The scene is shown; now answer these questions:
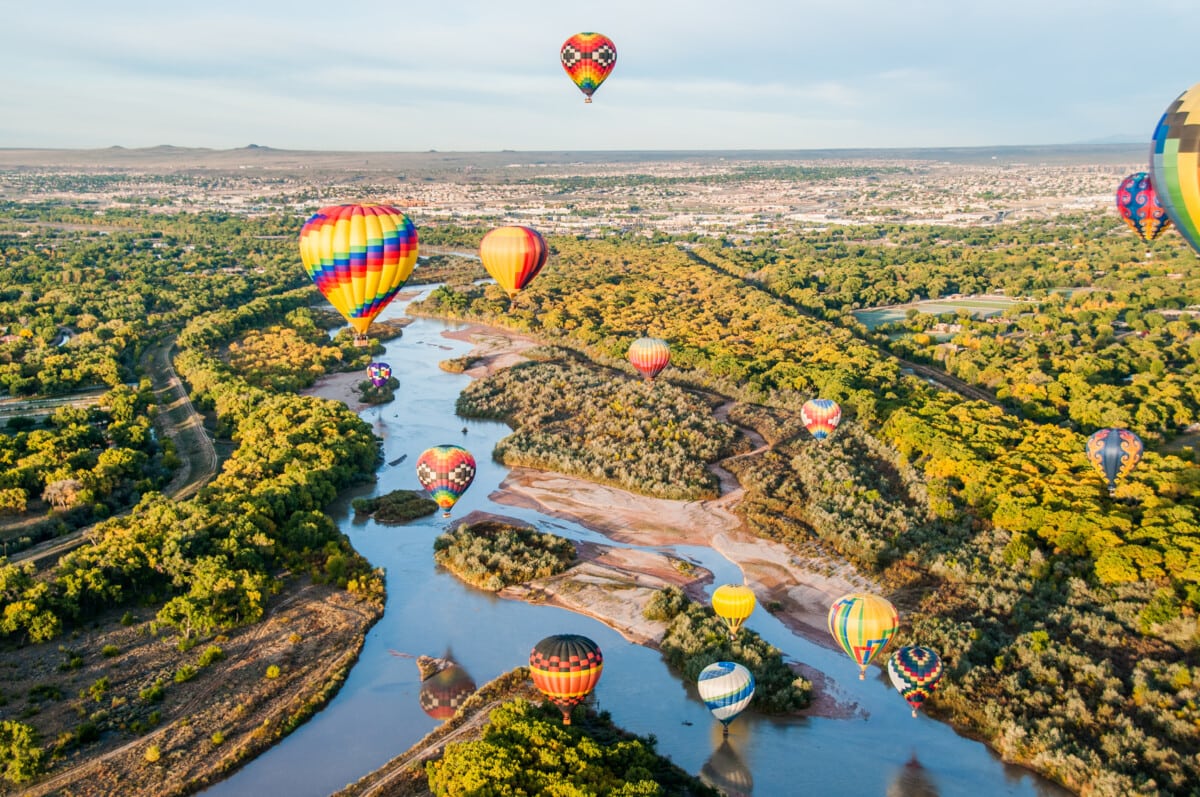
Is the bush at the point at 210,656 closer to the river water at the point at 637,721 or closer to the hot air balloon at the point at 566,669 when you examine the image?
the river water at the point at 637,721

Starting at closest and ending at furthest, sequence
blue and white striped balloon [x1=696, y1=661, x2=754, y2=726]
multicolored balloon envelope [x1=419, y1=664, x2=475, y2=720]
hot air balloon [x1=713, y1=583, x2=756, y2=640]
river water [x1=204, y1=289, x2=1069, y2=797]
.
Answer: river water [x1=204, y1=289, x2=1069, y2=797], blue and white striped balloon [x1=696, y1=661, x2=754, y2=726], multicolored balloon envelope [x1=419, y1=664, x2=475, y2=720], hot air balloon [x1=713, y1=583, x2=756, y2=640]

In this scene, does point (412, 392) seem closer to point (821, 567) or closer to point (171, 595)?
point (171, 595)

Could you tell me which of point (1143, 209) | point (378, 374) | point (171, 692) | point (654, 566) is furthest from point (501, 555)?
point (1143, 209)

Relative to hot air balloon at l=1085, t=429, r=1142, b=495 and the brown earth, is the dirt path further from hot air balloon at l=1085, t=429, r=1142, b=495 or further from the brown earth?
hot air balloon at l=1085, t=429, r=1142, b=495

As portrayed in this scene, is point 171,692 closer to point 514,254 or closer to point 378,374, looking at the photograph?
point 514,254

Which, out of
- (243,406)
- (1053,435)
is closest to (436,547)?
(243,406)

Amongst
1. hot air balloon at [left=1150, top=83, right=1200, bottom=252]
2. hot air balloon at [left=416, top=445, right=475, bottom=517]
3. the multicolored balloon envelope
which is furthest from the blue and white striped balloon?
hot air balloon at [left=1150, top=83, right=1200, bottom=252]
